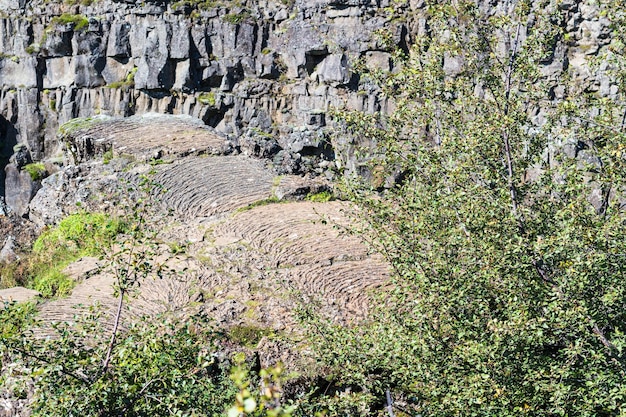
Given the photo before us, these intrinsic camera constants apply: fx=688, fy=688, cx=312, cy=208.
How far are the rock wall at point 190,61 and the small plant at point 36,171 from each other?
507mm

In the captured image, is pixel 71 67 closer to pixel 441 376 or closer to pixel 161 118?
pixel 161 118

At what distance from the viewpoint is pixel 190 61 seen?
80.3ft

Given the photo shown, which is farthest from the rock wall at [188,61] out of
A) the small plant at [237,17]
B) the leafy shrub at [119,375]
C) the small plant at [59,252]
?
the leafy shrub at [119,375]

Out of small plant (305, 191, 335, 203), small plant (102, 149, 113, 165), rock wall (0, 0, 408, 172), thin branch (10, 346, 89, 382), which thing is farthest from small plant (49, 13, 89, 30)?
thin branch (10, 346, 89, 382)

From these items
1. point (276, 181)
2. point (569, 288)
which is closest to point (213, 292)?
point (276, 181)

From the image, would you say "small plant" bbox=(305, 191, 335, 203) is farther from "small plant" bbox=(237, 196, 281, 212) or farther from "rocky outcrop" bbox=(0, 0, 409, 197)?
"rocky outcrop" bbox=(0, 0, 409, 197)

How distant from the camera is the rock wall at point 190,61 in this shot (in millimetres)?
23281

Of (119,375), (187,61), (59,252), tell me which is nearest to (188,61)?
(187,61)

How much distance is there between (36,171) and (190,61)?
7.22 meters

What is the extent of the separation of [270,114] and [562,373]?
65.2ft

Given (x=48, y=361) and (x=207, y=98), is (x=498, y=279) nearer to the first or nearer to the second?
(x=48, y=361)

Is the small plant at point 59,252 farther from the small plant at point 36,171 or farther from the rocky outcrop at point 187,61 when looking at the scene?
the small plant at point 36,171

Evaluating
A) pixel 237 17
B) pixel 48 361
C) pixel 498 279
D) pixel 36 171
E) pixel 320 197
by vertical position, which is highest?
pixel 237 17

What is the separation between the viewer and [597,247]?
574cm
